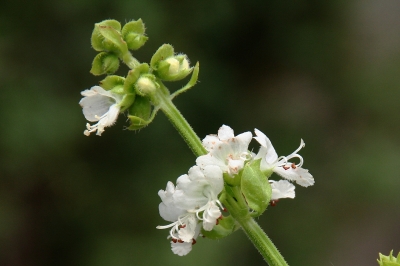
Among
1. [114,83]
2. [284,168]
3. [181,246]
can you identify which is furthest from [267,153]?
[114,83]

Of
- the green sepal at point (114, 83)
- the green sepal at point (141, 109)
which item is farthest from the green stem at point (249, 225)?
the green sepal at point (114, 83)

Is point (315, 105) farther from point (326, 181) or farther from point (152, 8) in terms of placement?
point (152, 8)

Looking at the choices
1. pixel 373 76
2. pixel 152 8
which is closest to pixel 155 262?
pixel 152 8

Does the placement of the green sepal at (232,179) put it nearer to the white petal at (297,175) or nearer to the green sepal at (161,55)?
the white petal at (297,175)

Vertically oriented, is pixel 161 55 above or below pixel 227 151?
above

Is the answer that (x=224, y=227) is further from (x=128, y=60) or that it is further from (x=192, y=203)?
(x=128, y=60)

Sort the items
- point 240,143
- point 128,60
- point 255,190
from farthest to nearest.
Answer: point 128,60
point 240,143
point 255,190
